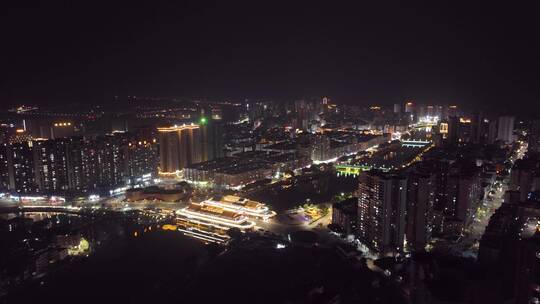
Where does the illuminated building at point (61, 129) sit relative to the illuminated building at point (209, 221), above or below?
above

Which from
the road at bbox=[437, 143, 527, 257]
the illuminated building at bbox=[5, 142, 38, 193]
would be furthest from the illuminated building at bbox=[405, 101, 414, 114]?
the illuminated building at bbox=[5, 142, 38, 193]

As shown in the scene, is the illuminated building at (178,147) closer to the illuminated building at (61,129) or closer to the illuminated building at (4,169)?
the illuminated building at (4,169)

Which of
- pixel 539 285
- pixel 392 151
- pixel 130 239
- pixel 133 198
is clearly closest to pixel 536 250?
pixel 539 285

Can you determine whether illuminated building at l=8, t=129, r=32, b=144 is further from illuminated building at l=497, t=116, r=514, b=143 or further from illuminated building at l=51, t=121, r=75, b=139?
illuminated building at l=497, t=116, r=514, b=143

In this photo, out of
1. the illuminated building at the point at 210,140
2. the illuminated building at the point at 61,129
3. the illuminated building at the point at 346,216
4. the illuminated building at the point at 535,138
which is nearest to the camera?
the illuminated building at the point at 346,216

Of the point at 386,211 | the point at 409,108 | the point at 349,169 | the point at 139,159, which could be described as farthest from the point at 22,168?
the point at 409,108

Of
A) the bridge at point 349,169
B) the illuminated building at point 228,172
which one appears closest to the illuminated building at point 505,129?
the bridge at point 349,169

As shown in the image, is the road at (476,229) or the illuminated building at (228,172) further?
the illuminated building at (228,172)

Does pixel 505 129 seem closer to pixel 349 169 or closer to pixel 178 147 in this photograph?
pixel 349 169
